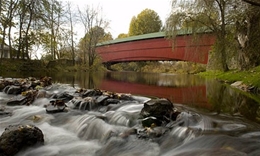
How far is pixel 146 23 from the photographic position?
49.0 meters

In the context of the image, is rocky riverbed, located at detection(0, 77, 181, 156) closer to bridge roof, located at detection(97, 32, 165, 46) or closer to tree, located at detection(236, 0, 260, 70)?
tree, located at detection(236, 0, 260, 70)

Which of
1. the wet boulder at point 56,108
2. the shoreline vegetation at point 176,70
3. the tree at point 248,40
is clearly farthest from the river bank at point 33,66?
the tree at point 248,40

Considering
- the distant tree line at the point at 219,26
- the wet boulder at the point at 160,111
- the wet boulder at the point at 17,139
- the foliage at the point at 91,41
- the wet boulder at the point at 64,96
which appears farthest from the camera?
the foliage at the point at 91,41

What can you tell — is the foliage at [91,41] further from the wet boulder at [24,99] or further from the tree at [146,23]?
the wet boulder at [24,99]

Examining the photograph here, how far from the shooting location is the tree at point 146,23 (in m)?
48.8

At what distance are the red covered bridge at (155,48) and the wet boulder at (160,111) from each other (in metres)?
12.7

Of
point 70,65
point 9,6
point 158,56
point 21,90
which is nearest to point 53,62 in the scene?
point 70,65

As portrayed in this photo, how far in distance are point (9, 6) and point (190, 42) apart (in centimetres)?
1630

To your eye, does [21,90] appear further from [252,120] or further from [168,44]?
[168,44]

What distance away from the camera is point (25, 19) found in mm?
21516

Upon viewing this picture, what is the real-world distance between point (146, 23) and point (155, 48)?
23.7 meters

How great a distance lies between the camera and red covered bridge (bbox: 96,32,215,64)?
1648 cm

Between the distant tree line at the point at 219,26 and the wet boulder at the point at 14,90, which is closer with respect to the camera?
the wet boulder at the point at 14,90

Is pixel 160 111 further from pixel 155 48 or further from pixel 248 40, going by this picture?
pixel 155 48
